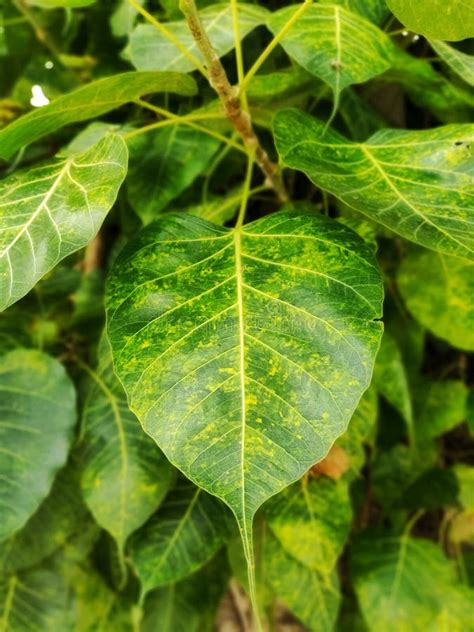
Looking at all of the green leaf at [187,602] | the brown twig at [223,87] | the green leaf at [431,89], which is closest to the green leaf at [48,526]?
the green leaf at [187,602]

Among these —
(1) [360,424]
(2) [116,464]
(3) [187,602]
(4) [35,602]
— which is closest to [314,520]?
(1) [360,424]

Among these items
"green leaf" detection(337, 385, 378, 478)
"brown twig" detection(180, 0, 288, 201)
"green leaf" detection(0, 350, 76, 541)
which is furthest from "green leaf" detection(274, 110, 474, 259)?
"green leaf" detection(0, 350, 76, 541)

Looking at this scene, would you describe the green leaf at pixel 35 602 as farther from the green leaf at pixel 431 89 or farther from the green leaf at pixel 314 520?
the green leaf at pixel 431 89

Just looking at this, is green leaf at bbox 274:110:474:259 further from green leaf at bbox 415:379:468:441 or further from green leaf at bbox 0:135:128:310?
green leaf at bbox 415:379:468:441

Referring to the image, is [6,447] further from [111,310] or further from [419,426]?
[419,426]

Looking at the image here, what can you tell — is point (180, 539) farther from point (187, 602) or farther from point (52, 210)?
point (52, 210)

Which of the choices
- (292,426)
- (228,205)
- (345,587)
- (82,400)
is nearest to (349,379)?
(292,426)

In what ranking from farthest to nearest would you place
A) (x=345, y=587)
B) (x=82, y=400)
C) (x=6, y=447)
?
(x=345, y=587) → (x=82, y=400) → (x=6, y=447)
